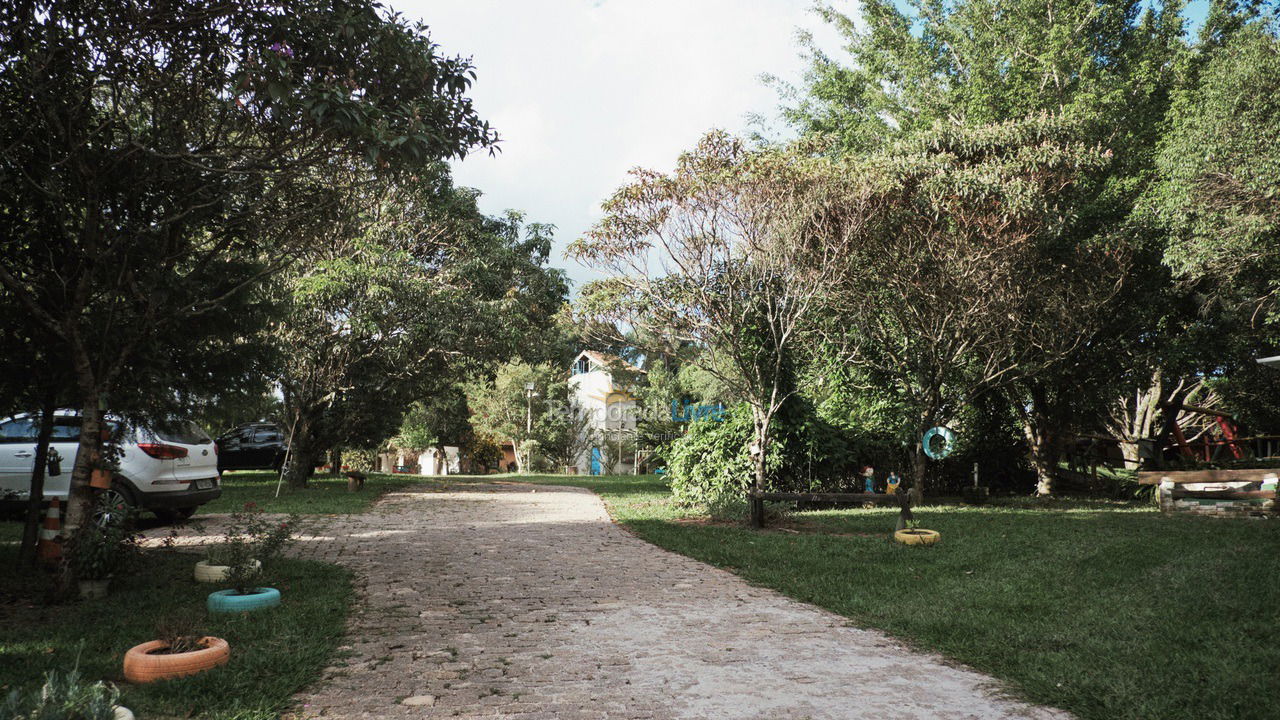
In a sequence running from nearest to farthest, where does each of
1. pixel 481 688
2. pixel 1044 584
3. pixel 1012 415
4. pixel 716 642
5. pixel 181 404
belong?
pixel 481 688
pixel 716 642
pixel 1044 584
pixel 181 404
pixel 1012 415

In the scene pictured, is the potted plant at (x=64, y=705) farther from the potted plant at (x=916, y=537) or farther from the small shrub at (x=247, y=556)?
the potted plant at (x=916, y=537)

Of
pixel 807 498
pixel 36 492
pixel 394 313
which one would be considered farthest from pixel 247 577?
pixel 394 313

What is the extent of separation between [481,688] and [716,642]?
5.79 ft

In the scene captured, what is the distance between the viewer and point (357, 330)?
1616cm

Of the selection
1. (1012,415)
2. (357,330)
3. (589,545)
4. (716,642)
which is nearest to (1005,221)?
(1012,415)

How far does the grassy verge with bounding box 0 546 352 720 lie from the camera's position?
3998mm

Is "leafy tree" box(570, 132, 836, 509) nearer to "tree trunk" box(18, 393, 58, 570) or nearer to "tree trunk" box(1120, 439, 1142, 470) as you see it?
"tree trunk" box(18, 393, 58, 570)

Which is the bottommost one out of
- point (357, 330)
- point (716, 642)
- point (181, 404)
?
point (716, 642)

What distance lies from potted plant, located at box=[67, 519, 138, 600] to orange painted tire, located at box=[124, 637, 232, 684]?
244 cm

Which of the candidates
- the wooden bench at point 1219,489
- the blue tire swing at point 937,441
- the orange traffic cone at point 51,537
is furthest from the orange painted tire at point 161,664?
the wooden bench at point 1219,489

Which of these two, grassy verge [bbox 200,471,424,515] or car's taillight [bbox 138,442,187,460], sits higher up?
car's taillight [bbox 138,442,187,460]

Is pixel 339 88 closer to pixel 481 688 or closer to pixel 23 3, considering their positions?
pixel 23 3

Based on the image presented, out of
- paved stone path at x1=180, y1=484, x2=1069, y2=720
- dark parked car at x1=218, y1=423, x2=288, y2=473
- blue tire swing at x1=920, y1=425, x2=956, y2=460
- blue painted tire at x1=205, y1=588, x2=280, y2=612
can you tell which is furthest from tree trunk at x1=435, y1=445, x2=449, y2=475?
blue painted tire at x1=205, y1=588, x2=280, y2=612

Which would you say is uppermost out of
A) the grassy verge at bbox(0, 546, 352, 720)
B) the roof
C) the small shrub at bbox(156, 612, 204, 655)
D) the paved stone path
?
the roof
